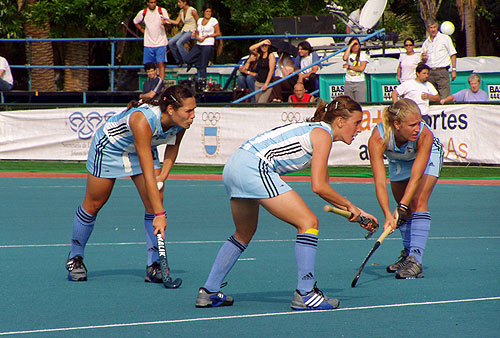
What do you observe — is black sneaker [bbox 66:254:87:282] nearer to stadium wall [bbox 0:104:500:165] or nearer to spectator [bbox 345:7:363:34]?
stadium wall [bbox 0:104:500:165]

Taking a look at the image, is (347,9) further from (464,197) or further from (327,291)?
(327,291)

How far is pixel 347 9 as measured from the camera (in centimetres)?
2933

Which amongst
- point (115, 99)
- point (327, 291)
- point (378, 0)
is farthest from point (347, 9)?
point (327, 291)

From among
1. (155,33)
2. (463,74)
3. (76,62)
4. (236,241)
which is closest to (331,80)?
(463,74)

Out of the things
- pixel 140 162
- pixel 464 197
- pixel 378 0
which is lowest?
pixel 464 197

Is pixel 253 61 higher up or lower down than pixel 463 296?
higher up

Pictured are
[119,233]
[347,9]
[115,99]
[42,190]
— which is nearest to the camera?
[119,233]

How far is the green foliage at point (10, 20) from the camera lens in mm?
27438

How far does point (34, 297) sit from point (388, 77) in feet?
48.1

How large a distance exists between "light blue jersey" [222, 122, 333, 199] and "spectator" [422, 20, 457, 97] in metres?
12.5

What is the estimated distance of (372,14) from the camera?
2105cm

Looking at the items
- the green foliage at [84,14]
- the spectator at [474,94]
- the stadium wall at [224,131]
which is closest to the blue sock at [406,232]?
the stadium wall at [224,131]

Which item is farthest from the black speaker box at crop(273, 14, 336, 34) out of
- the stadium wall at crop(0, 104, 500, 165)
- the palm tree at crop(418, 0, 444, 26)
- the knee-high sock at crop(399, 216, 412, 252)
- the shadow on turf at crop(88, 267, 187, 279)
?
the shadow on turf at crop(88, 267, 187, 279)

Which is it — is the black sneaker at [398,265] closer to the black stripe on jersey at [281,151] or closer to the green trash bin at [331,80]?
the black stripe on jersey at [281,151]
